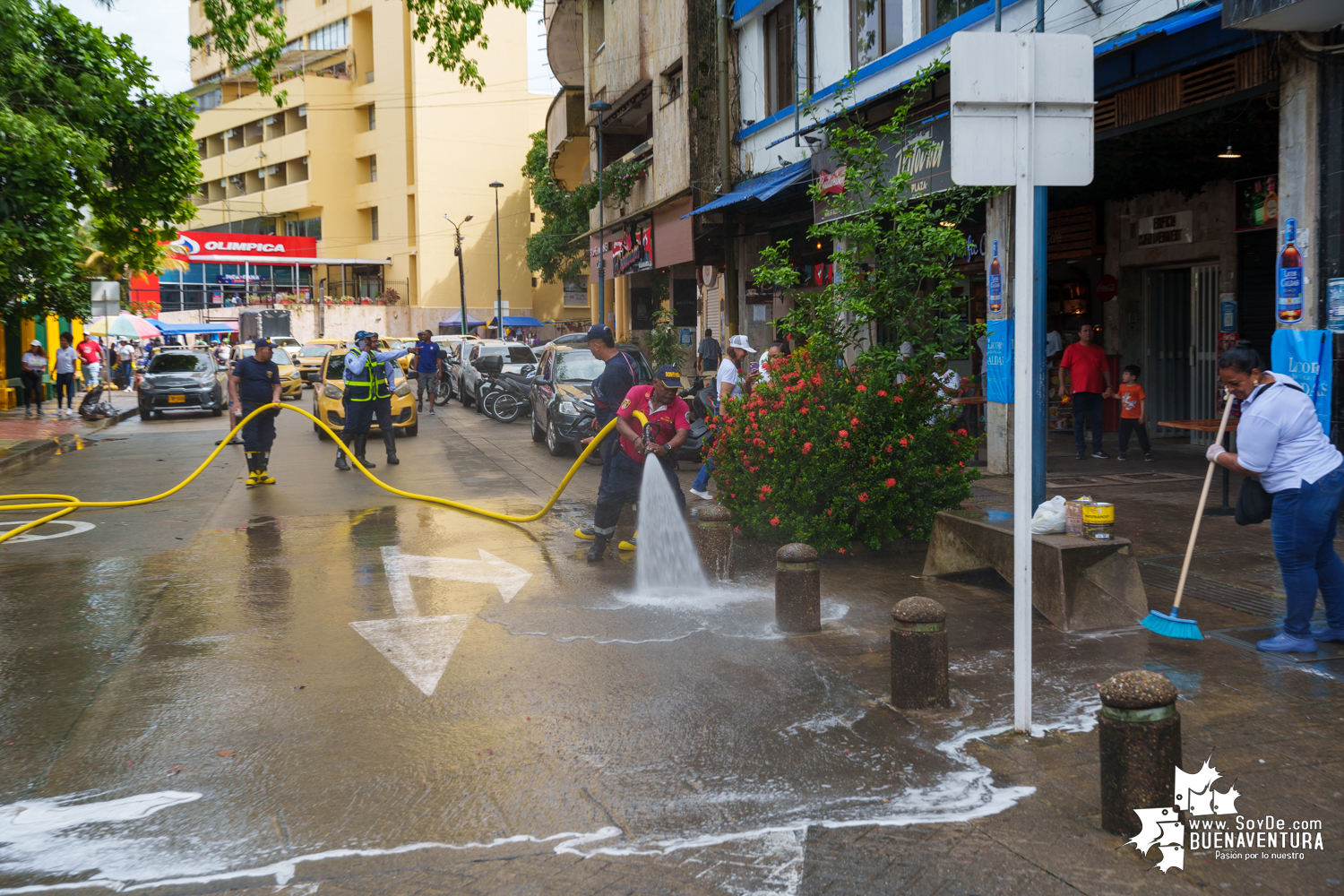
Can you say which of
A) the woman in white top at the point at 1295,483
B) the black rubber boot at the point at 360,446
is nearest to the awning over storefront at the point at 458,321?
the black rubber boot at the point at 360,446

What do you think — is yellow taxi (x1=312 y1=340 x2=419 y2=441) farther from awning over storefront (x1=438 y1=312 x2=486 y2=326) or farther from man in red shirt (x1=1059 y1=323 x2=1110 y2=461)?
awning over storefront (x1=438 y1=312 x2=486 y2=326)

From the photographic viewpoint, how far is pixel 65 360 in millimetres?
25234

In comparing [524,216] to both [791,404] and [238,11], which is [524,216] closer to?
[238,11]

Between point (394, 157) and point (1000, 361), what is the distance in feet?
194

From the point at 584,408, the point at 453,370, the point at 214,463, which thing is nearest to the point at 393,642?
the point at 584,408

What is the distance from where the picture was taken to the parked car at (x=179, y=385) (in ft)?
83.6

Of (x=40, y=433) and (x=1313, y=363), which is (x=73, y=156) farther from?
(x=1313, y=363)

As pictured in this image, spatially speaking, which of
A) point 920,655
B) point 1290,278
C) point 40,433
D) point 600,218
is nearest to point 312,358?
point 600,218

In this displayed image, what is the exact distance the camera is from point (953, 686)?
532cm

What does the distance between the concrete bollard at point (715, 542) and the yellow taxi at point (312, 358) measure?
90.1ft

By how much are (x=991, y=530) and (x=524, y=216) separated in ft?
211

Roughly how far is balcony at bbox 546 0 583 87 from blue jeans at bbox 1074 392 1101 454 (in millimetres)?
21777

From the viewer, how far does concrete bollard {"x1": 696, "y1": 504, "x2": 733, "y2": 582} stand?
7750mm

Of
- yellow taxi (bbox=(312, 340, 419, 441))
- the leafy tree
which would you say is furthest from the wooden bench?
yellow taxi (bbox=(312, 340, 419, 441))
